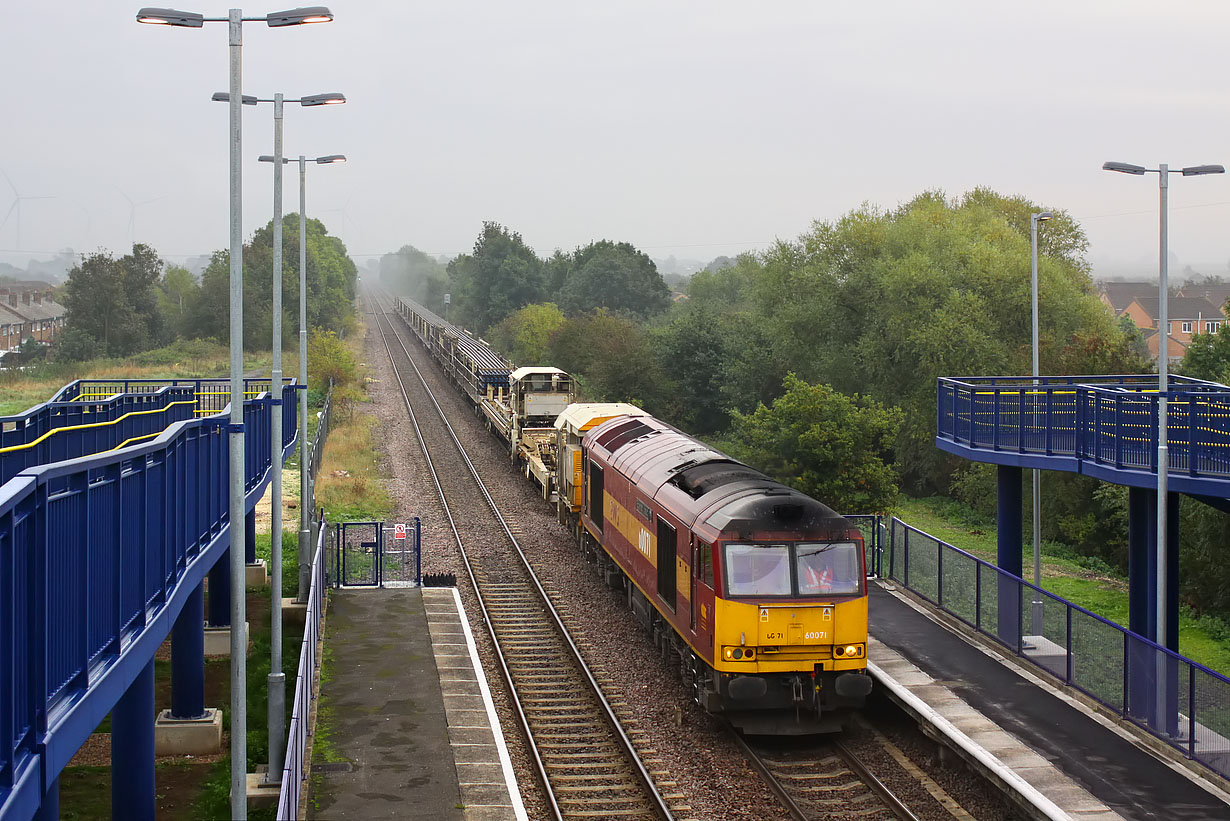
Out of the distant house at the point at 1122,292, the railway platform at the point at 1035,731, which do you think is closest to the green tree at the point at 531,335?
the railway platform at the point at 1035,731

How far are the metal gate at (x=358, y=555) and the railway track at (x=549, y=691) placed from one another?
223cm

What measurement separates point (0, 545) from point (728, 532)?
34.7 ft

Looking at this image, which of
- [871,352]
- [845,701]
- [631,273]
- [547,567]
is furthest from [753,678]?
[631,273]

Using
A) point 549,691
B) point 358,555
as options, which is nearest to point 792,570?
point 549,691

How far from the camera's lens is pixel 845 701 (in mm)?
15781

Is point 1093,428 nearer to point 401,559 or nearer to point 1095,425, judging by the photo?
point 1095,425

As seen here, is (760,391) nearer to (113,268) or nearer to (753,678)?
(753,678)

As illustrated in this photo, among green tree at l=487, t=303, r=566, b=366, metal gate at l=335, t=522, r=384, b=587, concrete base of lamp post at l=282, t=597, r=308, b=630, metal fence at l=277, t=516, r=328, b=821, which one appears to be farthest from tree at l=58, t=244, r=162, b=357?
metal fence at l=277, t=516, r=328, b=821

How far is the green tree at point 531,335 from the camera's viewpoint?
72.4 meters

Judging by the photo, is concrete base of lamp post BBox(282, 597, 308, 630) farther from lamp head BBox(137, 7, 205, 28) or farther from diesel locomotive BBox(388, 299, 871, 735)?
lamp head BBox(137, 7, 205, 28)

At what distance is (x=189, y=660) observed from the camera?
16.2 meters

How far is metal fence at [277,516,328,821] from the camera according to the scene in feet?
37.0

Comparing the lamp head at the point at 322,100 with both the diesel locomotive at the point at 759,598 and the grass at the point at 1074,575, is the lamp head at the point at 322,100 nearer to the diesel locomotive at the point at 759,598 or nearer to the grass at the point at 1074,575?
the diesel locomotive at the point at 759,598

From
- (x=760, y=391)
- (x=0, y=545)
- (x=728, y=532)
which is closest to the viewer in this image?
(x=0, y=545)
